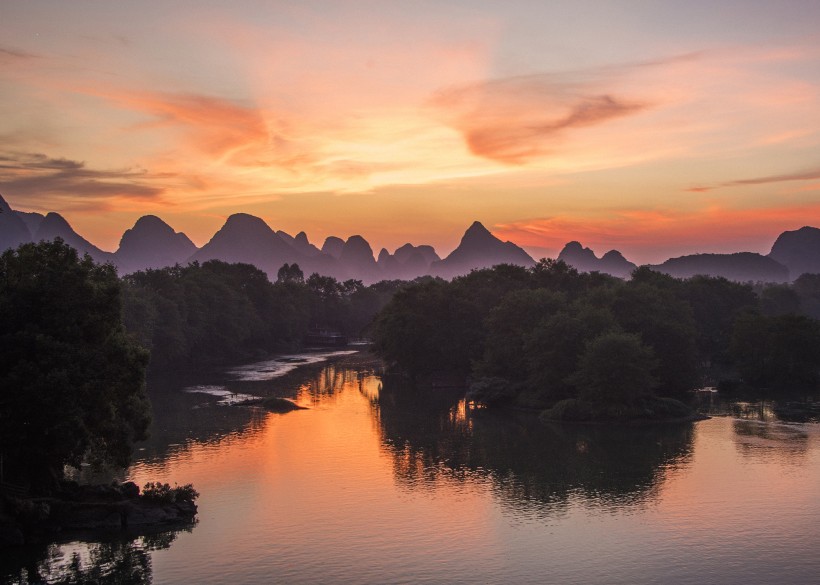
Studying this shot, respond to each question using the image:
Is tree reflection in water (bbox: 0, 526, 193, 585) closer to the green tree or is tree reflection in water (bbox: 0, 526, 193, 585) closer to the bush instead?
the bush

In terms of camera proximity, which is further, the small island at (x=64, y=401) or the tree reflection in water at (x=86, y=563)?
the small island at (x=64, y=401)

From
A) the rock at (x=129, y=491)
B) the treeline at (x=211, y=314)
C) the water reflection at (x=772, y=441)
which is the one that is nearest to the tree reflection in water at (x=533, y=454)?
the water reflection at (x=772, y=441)

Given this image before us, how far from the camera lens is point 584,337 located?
282ft

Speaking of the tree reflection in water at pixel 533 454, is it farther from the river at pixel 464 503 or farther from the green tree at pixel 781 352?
the green tree at pixel 781 352

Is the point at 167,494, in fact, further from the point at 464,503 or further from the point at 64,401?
the point at 464,503

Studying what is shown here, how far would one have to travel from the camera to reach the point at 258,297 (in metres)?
177

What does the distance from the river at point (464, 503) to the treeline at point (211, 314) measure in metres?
41.1

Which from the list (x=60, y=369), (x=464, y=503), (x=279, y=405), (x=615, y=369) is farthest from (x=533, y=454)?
(x=60, y=369)

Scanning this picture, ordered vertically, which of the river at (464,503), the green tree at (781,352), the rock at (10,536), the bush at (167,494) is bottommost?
the river at (464,503)

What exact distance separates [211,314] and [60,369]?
10279cm

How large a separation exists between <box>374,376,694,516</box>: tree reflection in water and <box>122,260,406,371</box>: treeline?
49811mm

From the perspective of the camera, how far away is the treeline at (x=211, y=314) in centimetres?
12369

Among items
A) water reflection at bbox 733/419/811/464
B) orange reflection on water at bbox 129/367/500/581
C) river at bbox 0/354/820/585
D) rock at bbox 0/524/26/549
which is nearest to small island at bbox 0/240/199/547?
Result: rock at bbox 0/524/26/549

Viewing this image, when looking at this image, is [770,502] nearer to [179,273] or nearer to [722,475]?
[722,475]
